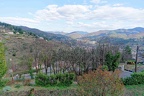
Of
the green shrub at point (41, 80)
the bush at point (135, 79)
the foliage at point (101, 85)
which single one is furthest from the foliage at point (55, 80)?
the foliage at point (101, 85)

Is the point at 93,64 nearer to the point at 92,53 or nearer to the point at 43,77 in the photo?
the point at 92,53

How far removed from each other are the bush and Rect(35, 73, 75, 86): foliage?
17.0 ft

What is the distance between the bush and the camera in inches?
734

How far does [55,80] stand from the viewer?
1816 centimetres

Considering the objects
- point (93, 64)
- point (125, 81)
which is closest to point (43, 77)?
point (125, 81)

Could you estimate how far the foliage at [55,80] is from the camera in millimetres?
17984

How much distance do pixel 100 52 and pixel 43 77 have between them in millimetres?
15639

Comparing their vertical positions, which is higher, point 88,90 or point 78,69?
point 88,90

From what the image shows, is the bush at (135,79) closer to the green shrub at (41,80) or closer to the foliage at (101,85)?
the green shrub at (41,80)

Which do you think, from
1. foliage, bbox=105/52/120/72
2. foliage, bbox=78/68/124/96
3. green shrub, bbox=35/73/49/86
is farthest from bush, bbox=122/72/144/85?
foliage, bbox=78/68/124/96

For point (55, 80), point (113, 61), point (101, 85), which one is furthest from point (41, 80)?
point (113, 61)

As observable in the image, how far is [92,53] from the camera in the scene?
1193 inches

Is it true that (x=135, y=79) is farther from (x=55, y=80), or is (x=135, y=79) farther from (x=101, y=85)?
(x=101, y=85)

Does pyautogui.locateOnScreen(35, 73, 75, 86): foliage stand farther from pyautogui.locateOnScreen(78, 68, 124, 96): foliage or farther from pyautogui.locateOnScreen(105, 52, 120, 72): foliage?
pyautogui.locateOnScreen(105, 52, 120, 72): foliage
